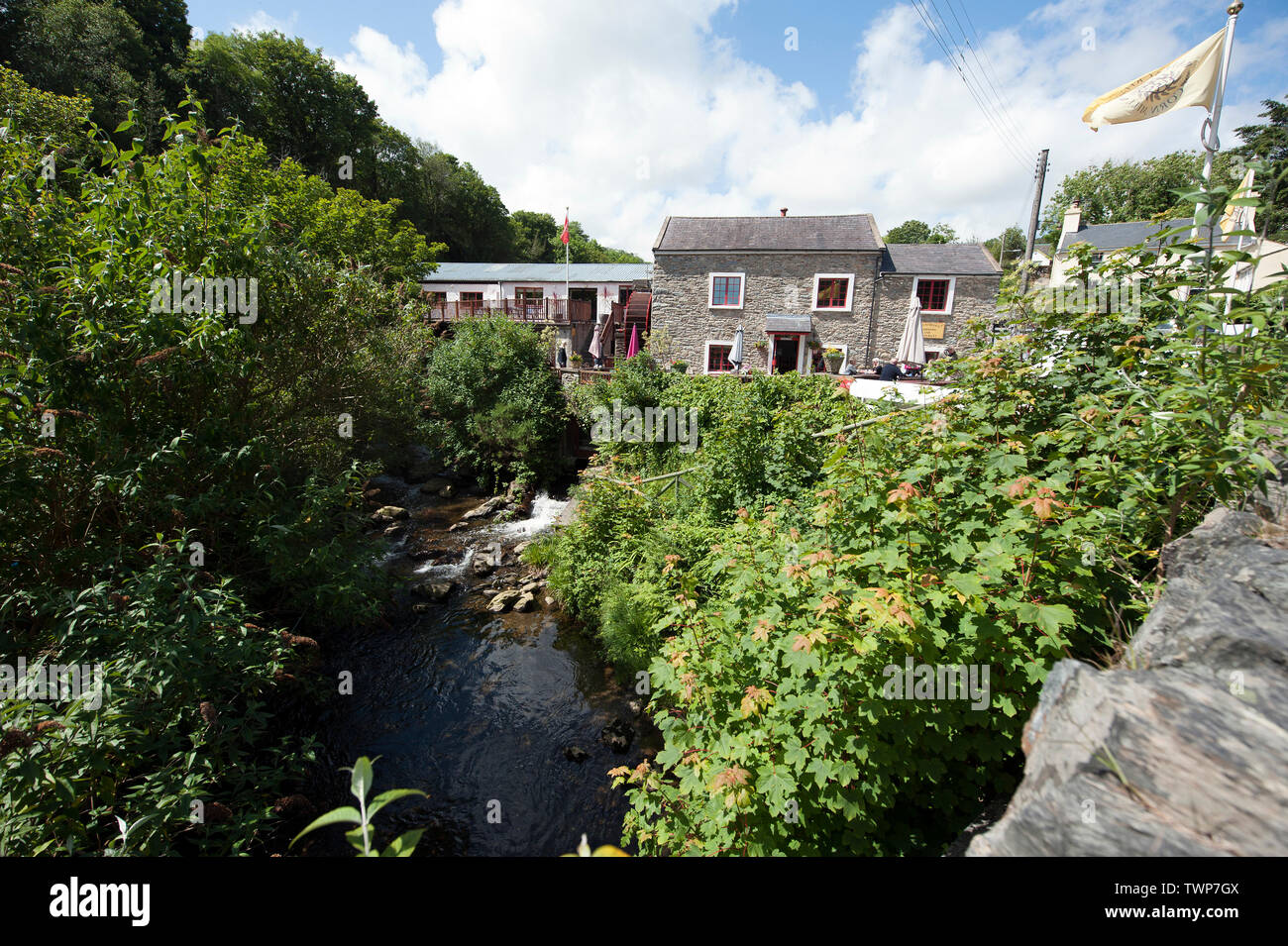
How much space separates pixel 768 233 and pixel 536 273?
68.4ft

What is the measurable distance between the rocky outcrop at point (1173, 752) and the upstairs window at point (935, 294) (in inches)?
889

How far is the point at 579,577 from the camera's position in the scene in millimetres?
10562

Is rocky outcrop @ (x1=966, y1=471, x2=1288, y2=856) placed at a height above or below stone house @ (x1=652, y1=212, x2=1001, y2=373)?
below

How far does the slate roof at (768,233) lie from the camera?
22.4 meters

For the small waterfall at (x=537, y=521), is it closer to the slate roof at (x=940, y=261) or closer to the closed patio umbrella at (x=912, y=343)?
the closed patio umbrella at (x=912, y=343)

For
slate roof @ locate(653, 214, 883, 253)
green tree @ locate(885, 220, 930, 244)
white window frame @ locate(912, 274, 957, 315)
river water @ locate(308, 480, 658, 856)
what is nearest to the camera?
river water @ locate(308, 480, 658, 856)

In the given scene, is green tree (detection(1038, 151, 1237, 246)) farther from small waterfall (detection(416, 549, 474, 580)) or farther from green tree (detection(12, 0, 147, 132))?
green tree (detection(12, 0, 147, 132))

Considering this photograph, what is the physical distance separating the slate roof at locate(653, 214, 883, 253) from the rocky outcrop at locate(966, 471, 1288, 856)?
22797 millimetres

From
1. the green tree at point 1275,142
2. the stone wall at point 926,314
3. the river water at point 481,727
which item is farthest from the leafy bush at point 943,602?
the green tree at point 1275,142

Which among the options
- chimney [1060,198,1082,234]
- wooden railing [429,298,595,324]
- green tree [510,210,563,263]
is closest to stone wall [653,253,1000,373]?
wooden railing [429,298,595,324]

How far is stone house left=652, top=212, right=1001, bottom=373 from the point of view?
71.0ft

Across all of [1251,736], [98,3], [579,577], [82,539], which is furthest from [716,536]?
[98,3]
